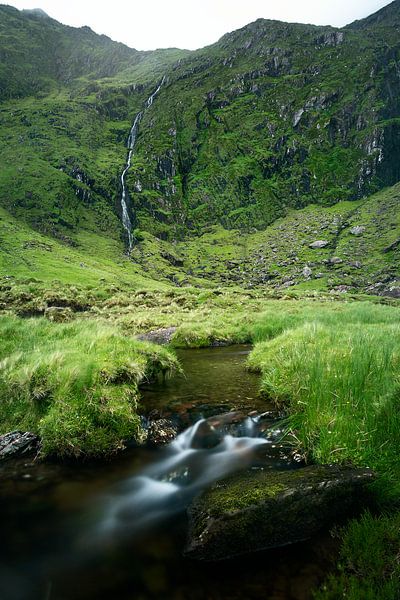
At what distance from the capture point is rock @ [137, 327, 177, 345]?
1266 inches

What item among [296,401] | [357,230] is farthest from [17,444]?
[357,230]

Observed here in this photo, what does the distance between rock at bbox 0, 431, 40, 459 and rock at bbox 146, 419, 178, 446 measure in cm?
282

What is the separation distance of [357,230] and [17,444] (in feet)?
545

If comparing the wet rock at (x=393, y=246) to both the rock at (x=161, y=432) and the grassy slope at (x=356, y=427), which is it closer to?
the grassy slope at (x=356, y=427)

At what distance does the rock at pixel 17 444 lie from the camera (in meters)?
8.38

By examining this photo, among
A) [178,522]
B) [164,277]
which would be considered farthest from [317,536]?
[164,277]

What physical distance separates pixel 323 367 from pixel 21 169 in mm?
203672

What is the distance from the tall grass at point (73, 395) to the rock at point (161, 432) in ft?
1.57

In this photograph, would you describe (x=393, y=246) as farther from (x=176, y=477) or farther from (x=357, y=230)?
(x=176, y=477)

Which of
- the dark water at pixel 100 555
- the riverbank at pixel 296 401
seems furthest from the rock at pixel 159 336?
the dark water at pixel 100 555

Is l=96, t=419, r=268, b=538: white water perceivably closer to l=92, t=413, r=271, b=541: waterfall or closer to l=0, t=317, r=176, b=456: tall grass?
l=92, t=413, r=271, b=541: waterfall

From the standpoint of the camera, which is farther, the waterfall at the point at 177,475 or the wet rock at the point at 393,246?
the wet rock at the point at 393,246

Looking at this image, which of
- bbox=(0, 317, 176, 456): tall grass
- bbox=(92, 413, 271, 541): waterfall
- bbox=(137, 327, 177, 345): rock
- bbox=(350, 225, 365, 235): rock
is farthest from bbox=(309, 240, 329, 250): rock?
bbox=(92, 413, 271, 541): waterfall

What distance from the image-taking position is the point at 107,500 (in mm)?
6902
